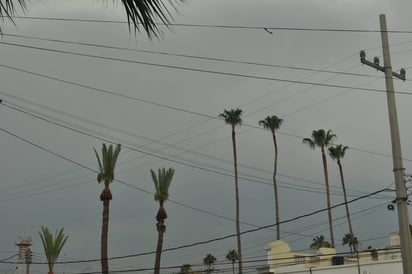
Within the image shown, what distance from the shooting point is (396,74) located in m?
23.1

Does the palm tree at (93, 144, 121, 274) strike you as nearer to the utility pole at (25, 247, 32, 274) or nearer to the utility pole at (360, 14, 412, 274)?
the utility pole at (360, 14, 412, 274)

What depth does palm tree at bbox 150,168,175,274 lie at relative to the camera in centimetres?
4553

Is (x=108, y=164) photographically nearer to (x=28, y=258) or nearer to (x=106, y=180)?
(x=106, y=180)

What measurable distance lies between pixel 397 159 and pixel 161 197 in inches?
1213

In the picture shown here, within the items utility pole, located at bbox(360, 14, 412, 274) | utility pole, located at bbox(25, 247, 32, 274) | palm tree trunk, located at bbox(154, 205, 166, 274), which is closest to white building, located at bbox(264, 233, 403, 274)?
palm tree trunk, located at bbox(154, 205, 166, 274)

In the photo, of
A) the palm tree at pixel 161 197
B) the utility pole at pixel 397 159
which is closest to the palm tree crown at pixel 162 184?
the palm tree at pixel 161 197

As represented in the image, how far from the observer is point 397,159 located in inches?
784

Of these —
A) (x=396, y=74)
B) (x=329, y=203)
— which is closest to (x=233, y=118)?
(x=329, y=203)

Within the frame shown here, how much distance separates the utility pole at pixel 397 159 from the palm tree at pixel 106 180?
26286 mm

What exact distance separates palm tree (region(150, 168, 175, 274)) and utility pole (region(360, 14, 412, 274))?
27193 mm

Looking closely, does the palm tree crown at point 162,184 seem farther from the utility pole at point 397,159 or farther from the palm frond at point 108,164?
the utility pole at point 397,159

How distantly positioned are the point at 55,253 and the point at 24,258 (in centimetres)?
4147

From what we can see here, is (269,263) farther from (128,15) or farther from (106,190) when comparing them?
(128,15)

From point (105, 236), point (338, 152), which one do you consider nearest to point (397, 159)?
point (105, 236)
